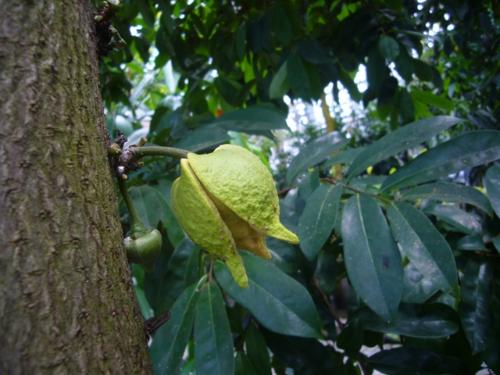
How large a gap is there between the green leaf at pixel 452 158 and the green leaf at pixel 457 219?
170mm

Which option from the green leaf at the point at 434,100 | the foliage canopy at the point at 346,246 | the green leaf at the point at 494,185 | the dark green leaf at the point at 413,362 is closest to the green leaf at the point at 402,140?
the foliage canopy at the point at 346,246

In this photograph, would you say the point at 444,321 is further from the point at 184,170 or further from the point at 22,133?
the point at 22,133

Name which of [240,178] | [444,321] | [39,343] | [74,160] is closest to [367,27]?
[444,321]

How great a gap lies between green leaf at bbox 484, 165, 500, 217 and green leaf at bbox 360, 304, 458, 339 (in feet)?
0.72

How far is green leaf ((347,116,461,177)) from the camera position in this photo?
0.80m

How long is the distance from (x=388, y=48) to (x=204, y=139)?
68 centimetres

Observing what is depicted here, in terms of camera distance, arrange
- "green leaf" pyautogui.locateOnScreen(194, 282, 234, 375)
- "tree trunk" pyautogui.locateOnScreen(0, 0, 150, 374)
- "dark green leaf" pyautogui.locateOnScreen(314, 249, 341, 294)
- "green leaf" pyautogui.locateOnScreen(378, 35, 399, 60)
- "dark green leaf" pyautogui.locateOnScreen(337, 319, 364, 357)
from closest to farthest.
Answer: "tree trunk" pyautogui.locateOnScreen(0, 0, 150, 374) < "green leaf" pyautogui.locateOnScreen(194, 282, 234, 375) < "dark green leaf" pyautogui.locateOnScreen(337, 319, 364, 357) < "dark green leaf" pyautogui.locateOnScreen(314, 249, 341, 294) < "green leaf" pyautogui.locateOnScreen(378, 35, 399, 60)

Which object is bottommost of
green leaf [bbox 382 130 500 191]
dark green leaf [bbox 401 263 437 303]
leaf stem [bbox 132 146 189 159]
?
dark green leaf [bbox 401 263 437 303]

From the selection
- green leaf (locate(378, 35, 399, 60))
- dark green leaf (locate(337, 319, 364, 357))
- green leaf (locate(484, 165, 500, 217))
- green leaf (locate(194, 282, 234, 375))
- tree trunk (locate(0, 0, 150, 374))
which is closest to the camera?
tree trunk (locate(0, 0, 150, 374))

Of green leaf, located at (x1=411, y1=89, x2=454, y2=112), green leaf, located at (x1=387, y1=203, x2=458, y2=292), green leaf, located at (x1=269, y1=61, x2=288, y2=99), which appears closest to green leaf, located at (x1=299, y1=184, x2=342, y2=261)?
green leaf, located at (x1=387, y1=203, x2=458, y2=292)

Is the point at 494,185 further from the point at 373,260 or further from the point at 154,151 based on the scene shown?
the point at 154,151

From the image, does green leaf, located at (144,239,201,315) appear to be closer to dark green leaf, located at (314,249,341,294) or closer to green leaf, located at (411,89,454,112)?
dark green leaf, located at (314,249,341,294)

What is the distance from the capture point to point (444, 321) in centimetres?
80

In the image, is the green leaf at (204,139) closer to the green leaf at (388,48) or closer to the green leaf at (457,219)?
the green leaf at (457,219)
